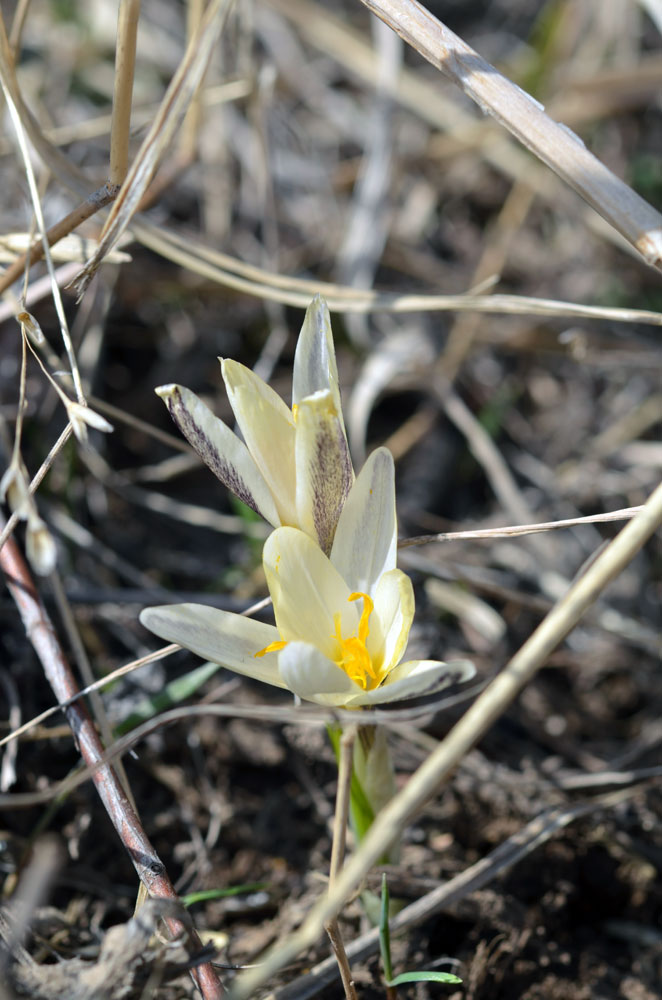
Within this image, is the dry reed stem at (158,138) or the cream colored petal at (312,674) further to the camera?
the dry reed stem at (158,138)

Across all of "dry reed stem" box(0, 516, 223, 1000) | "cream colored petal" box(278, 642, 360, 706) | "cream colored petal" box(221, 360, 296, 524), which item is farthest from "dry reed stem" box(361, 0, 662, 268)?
"dry reed stem" box(0, 516, 223, 1000)

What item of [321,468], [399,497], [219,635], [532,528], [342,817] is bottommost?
[399,497]

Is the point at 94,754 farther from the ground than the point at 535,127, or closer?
closer

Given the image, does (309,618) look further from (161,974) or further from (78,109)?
(78,109)

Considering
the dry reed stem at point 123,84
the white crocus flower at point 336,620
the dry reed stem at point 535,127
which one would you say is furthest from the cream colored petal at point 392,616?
the dry reed stem at point 123,84

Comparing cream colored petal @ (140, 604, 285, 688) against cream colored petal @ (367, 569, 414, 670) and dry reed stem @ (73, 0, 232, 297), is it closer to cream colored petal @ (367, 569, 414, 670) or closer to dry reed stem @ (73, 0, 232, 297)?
cream colored petal @ (367, 569, 414, 670)

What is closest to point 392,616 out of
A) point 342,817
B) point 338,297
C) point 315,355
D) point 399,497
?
point 342,817

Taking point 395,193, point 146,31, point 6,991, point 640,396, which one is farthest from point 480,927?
point 146,31

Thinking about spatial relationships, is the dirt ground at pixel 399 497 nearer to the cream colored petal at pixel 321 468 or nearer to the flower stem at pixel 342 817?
the flower stem at pixel 342 817

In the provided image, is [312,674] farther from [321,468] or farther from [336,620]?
[321,468]
